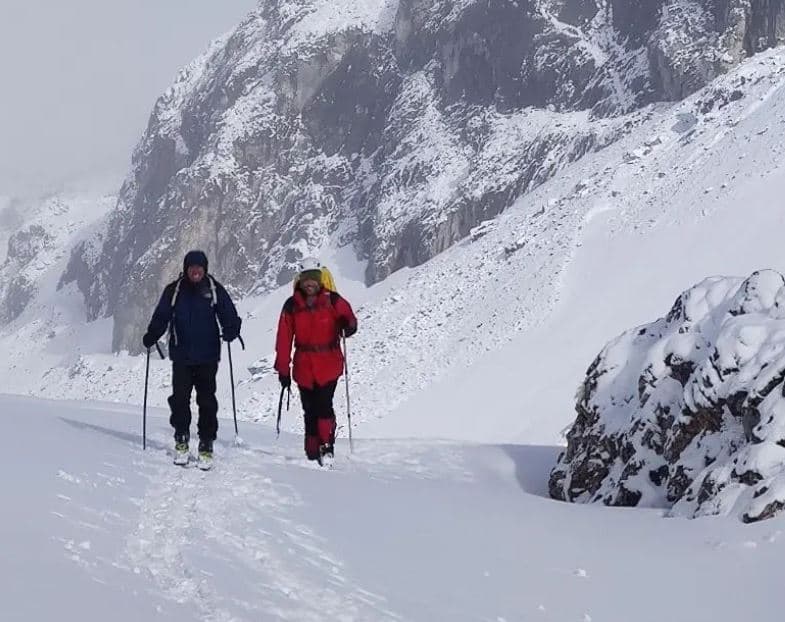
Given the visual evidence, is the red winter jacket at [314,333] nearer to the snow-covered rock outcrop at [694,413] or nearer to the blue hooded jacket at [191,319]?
the blue hooded jacket at [191,319]

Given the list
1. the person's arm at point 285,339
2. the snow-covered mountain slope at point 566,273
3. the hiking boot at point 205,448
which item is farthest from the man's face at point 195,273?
the snow-covered mountain slope at point 566,273

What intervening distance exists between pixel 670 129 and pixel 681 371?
43326 millimetres

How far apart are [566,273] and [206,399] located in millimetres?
32278

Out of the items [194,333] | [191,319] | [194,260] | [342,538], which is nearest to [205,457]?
[194,333]

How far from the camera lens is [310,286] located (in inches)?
348

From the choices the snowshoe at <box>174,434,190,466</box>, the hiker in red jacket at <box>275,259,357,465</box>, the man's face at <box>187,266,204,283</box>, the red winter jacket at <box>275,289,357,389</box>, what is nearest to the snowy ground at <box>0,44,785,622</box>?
the snowshoe at <box>174,434,190,466</box>

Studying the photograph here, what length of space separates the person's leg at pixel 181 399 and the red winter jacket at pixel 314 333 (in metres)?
0.95

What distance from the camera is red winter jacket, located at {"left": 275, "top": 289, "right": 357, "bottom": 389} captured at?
891 centimetres

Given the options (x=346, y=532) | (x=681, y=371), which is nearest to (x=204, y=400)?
(x=346, y=532)

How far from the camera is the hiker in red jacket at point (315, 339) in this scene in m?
8.89

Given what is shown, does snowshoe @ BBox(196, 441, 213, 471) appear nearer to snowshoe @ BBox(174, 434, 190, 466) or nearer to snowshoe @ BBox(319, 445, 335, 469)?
snowshoe @ BBox(174, 434, 190, 466)

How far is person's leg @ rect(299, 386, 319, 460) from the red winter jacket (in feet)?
0.34

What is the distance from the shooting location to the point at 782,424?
21.9 feet

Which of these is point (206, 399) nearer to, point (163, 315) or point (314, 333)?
point (163, 315)
